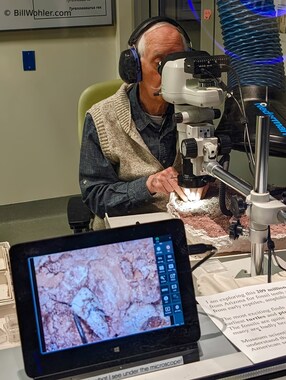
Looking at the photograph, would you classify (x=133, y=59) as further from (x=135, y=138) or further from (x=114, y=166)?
(x=114, y=166)

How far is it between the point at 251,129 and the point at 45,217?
242 cm

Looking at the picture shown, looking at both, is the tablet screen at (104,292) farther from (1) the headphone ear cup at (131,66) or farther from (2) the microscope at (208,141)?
(1) the headphone ear cup at (131,66)

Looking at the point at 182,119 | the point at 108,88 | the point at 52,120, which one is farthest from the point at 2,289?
the point at 52,120

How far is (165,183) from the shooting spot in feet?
5.00

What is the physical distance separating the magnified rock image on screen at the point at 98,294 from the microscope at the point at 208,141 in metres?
0.22

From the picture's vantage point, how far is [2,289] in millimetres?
1137

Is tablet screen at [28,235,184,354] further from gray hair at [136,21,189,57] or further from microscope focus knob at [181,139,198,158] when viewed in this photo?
gray hair at [136,21,189,57]

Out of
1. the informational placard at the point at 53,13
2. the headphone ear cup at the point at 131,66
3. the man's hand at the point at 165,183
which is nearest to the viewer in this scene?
the man's hand at the point at 165,183

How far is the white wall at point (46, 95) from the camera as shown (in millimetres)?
3207

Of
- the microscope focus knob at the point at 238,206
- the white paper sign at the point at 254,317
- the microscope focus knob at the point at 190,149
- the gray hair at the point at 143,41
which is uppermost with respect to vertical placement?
the gray hair at the point at 143,41

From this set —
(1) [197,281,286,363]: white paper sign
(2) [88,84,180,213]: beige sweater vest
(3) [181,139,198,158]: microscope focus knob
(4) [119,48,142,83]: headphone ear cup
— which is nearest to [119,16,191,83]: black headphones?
(4) [119,48,142,83]: headphone ear cup

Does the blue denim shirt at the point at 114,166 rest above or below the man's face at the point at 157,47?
below

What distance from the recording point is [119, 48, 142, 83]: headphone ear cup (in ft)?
5.20

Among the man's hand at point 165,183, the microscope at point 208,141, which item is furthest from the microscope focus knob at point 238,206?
the man's hand at point 165,183
